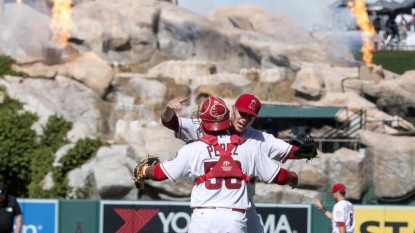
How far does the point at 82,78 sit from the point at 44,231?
13834 mm

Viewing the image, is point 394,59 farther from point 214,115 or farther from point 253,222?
point 214,115

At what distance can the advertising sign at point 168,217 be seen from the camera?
1476 centimetres

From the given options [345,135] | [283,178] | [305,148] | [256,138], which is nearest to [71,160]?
[345,135]

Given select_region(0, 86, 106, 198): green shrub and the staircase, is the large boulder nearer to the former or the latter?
the staircase

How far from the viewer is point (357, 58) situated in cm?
3781

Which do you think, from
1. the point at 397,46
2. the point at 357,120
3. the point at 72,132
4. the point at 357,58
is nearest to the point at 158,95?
the point at 72,132

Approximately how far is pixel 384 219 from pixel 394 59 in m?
26.1

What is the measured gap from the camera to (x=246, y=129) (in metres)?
6.49

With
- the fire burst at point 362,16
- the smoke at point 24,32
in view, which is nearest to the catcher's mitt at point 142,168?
the fire burst at point 362,16

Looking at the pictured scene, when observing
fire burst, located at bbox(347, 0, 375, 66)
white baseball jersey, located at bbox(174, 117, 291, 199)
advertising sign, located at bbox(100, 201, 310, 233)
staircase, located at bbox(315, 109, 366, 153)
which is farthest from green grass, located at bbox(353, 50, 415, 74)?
white baseball jersey, located at bbox(174, 117, 291, 199)

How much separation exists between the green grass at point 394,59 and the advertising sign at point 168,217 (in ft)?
76.7

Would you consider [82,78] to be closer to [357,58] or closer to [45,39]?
[45,39]

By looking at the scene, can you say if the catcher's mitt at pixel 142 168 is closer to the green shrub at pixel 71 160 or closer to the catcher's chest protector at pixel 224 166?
the catcher's chest protector at pixel 224 166

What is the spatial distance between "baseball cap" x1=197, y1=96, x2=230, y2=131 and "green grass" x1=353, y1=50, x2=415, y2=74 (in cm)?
3216
